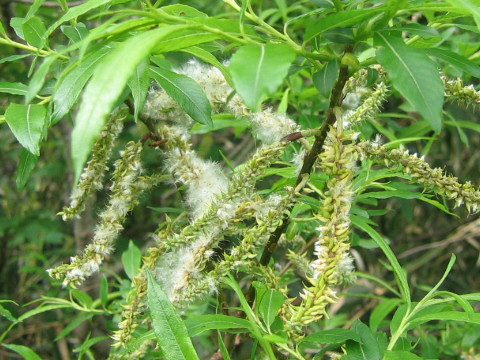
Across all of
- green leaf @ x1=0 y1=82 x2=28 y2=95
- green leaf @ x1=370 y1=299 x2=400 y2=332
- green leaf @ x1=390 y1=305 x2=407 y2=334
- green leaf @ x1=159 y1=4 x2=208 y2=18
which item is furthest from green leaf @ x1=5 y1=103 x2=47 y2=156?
green leaf @ x1=370 y1=299 x2=400 y2=332

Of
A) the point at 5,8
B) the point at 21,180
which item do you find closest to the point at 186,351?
the point at 21,180

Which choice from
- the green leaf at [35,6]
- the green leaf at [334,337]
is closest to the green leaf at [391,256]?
the green leaf at [334,337]

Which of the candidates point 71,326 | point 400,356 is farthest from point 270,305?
point 71,326

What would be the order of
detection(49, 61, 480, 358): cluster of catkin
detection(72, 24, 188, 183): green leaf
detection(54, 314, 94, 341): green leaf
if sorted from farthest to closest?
detection(54, 314, 94, 341): green leaf → detection(49, 61, 480, 358): cluster of catkin → detection(72, 24, 188, 183): green leaf

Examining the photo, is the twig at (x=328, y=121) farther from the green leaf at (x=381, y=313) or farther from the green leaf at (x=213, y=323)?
the green leaf at (x=381, y=313)

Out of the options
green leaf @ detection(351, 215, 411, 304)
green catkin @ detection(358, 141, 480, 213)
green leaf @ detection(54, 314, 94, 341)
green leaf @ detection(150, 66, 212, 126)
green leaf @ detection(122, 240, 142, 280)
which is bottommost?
green leaf @ detection(54, 314, 94, 341)

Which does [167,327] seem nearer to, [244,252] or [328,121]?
[244,252]

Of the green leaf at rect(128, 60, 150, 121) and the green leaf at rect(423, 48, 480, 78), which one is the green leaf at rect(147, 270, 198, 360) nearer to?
the green leaf at rect(128, 60, 150, 121)
